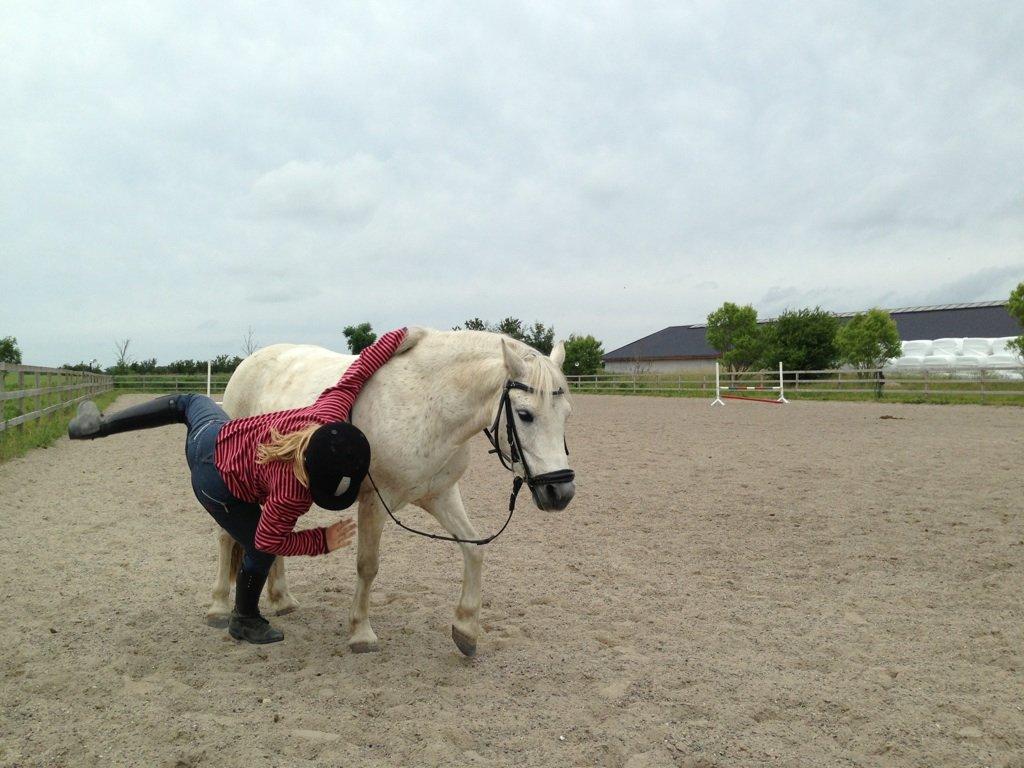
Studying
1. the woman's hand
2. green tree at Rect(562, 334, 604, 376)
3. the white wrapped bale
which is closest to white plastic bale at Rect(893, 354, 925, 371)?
the white wrapped bale

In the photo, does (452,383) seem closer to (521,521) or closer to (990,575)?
(521,521)

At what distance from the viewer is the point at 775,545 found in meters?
5.14

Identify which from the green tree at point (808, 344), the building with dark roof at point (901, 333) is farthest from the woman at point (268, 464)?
the building with dark roof at point (901, 333)

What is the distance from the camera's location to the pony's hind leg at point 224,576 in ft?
12.0

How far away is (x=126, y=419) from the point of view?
10.9 feet

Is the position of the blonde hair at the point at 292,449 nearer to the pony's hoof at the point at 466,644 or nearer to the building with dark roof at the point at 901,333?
the pony's hoof at the point at 466,644

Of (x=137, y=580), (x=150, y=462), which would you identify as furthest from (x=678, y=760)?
(x=150, y=462)

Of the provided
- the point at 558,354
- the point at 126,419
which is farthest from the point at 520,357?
the point at 126,419

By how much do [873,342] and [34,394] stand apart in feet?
100

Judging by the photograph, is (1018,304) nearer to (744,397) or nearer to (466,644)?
(744,397)

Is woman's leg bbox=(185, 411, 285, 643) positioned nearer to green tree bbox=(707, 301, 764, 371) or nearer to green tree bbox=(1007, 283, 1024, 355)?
green tree bbox=(1007, 283, 1024, 355)

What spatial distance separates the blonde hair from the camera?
2.62m

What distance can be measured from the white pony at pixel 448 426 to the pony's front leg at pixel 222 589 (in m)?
0.03

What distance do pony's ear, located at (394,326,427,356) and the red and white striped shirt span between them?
226 mm
